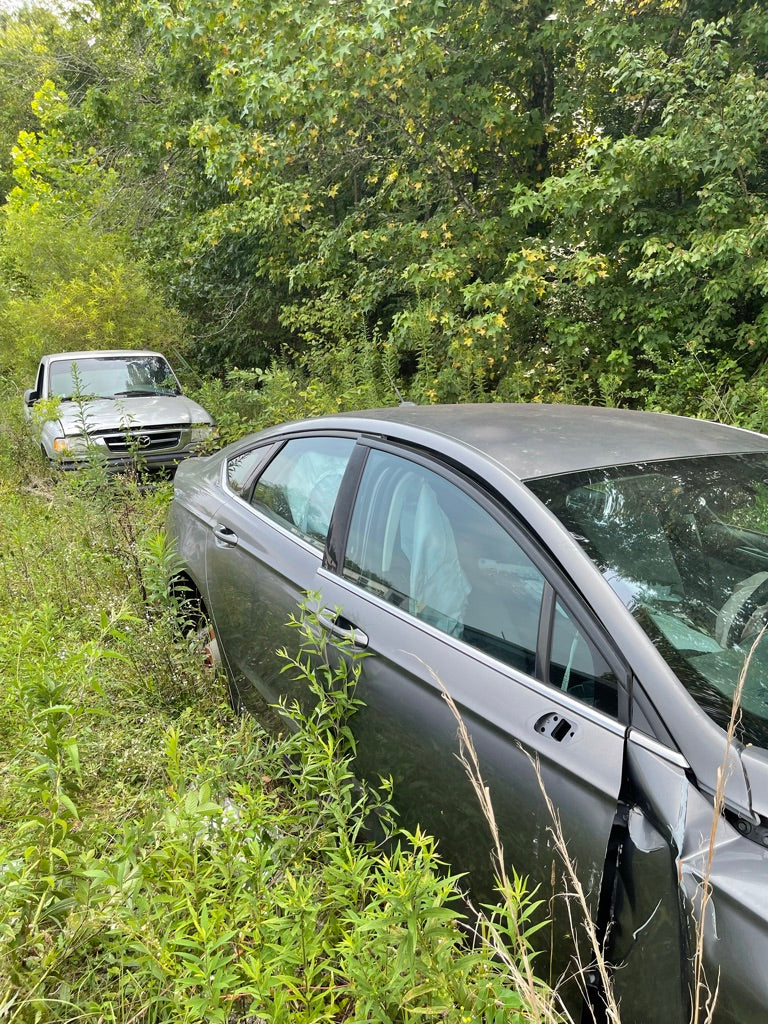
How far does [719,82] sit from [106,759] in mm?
6720

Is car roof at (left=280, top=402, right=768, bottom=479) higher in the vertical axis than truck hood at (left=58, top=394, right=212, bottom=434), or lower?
higher

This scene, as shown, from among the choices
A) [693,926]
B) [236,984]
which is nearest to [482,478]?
[693,926]

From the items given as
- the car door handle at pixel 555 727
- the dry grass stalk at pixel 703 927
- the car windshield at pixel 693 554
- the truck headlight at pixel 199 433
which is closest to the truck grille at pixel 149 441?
the truck headlight at pixel 199 433

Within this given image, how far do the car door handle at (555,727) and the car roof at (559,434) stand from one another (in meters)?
0.68

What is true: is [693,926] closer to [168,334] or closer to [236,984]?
[236,984]

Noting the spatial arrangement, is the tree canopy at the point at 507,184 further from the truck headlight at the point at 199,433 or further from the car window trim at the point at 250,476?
the car window trim at the point at 250,476

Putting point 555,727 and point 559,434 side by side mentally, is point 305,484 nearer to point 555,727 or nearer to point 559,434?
point 559,434

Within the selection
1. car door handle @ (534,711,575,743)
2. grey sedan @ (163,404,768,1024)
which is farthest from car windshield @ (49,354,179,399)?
car door handle @ (534,711,575,743)

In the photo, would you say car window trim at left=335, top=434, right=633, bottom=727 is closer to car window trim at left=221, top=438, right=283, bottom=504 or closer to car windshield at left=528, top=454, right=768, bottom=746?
car windshield at left=528, top=454, right=768, bottom=746

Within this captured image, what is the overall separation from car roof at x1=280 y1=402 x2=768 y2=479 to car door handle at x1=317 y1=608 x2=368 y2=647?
2.13 ft

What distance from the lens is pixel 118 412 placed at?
24.7ft

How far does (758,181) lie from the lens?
6293mm

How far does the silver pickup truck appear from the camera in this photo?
6.84 m

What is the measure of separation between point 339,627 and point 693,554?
1.11m
